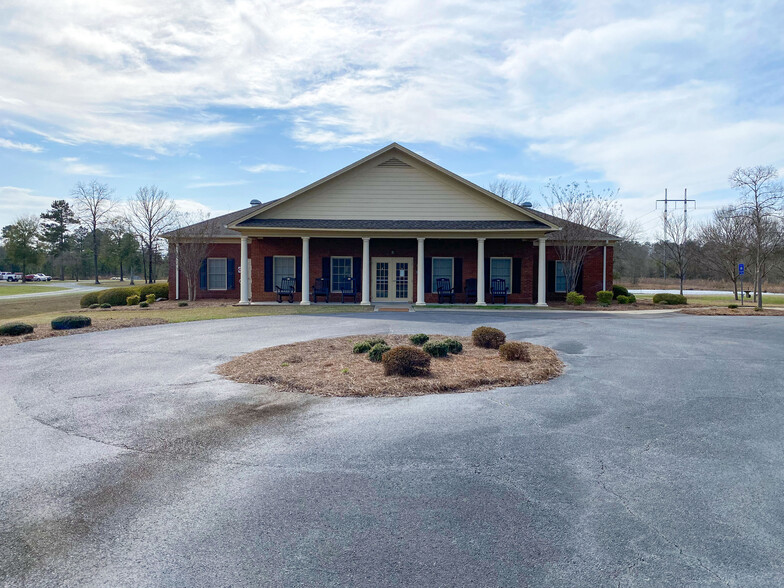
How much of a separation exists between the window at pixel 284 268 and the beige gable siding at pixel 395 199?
2.06 m

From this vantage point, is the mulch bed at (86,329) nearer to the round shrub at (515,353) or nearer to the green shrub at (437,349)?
the green shrub at (437,349)

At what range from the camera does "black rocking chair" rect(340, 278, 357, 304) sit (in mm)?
22266

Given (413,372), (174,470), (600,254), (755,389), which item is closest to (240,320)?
(413,372)

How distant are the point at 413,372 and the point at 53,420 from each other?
4.53m

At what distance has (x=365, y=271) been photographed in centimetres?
2155

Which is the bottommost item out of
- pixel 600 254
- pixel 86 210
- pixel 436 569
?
pixel 436 569

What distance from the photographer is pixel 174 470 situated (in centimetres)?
408

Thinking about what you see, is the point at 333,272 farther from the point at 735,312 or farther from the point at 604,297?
the point at 735,312

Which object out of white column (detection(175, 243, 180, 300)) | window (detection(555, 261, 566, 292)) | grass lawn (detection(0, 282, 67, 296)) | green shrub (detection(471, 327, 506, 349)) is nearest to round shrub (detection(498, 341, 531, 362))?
green shrub (detection(471, 327, 506, 349))

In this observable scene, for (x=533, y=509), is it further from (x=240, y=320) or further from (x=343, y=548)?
(x=240, y=320)

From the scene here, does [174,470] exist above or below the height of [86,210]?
below

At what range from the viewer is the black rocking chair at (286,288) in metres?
22.0

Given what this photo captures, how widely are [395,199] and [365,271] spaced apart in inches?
136

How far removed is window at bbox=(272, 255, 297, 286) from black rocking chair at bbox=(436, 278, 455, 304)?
21.5 ft
